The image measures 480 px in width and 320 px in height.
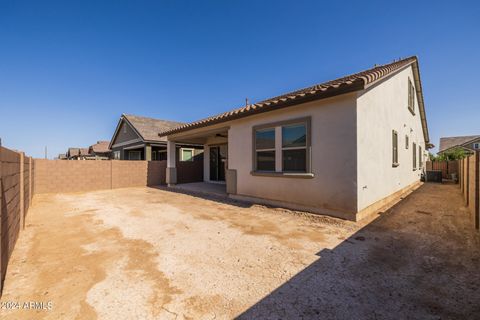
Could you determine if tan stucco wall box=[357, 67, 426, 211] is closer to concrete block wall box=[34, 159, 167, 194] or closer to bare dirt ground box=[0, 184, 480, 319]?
bare dirt ground box=[0, 184, 480, 319]

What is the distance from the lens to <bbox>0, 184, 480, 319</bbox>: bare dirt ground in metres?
2.13

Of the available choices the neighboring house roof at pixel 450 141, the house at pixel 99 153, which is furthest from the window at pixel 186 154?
the neighboring house roof at pixel 450 141

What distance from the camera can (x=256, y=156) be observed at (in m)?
7.48

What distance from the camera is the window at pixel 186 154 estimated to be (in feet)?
51.8

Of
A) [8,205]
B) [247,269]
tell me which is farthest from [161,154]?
[247,269]

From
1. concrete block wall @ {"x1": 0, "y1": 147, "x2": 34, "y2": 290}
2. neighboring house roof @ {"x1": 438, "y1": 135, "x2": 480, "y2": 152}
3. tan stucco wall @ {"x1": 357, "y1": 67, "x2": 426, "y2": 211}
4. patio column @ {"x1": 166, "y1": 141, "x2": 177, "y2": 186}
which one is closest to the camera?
concrete block wall @ {"x1": 0, "y1": 147, "x2": 34, "y2": 290}

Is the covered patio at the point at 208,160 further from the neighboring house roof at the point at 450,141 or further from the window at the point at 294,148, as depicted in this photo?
the neighboring house roof at the point at 450,141

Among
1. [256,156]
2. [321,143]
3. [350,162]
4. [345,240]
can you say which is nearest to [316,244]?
[345,240]

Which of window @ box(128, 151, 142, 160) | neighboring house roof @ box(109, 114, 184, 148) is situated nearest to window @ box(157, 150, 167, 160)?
neighboring house roof @ box(109, 114, 184, 148)

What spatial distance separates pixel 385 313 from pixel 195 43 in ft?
44.5

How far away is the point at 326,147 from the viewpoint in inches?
224

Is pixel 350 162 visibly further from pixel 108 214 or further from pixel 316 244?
pixel 108 214

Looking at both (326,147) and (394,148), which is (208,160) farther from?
(394,148)

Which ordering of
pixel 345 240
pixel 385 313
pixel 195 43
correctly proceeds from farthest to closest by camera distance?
1. pixel 195 43
2. pixel 345 240
3. pixel 385 313
